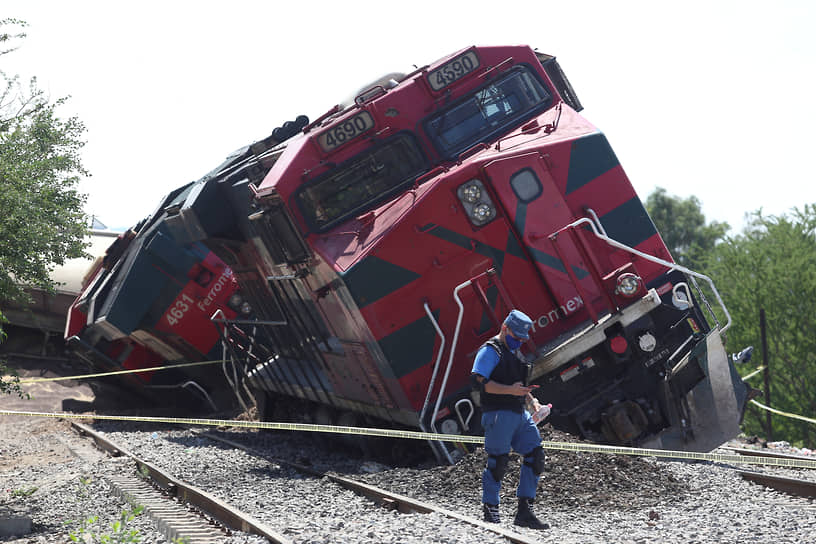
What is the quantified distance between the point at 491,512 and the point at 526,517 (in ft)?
0.77

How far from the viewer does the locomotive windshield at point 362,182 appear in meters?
8.76

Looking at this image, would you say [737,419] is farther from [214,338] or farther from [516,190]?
[214,338]

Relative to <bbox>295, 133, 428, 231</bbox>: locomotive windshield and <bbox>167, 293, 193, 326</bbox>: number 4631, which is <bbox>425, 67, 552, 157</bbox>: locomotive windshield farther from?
<bbox>167, 293, 193, 326</bbox>: number 4631

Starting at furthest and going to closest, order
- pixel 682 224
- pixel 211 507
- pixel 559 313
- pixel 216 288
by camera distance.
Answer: pixel 682 224 → pixel 216 288 → pixel 559 313 → pixel 211 507

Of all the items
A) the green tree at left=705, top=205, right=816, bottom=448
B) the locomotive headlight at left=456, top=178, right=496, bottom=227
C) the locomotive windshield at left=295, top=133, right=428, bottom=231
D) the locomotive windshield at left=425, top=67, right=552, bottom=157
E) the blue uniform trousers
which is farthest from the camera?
the green tree at left=705, top=205, right=816, bottom=448

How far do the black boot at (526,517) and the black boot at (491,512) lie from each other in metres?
0.15

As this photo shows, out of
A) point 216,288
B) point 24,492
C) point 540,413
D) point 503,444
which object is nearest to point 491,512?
point 503,444

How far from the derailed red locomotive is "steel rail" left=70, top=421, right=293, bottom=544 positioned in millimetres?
1917

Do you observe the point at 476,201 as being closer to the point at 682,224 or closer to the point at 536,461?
the point at 536,461

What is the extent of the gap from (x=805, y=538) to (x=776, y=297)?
921 inches

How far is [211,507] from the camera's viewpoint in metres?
7.71

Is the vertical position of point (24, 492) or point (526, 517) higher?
point (24, 492)

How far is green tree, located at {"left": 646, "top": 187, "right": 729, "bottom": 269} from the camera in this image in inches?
2601

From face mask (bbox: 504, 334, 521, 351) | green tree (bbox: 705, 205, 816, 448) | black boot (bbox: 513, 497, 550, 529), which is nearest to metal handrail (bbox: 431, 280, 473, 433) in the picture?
A: face mask (bbox: 504, 334, 521, 351)
